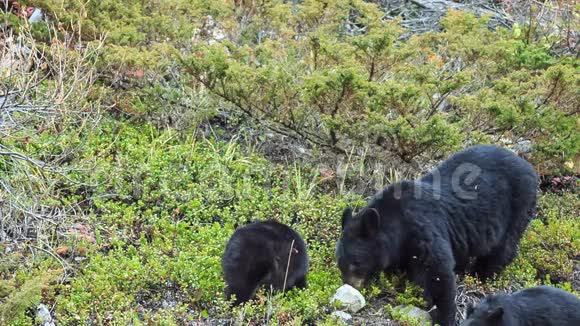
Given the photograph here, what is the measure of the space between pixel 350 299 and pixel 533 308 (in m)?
1.42

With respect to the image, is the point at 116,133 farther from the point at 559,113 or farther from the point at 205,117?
the point at 559,113

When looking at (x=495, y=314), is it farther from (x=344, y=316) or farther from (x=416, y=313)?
(x=344, y=316)

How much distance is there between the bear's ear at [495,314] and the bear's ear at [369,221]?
127 centimetres

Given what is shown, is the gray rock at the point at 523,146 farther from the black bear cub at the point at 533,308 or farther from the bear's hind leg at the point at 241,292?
the bear's hind leg at the point at 241,292

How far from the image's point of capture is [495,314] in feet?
17.4

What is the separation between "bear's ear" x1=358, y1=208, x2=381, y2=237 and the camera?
6.25 metres

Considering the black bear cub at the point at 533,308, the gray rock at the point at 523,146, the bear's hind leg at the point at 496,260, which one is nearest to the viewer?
the black bear cub at the point at 533,308

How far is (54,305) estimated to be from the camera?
6098 mm

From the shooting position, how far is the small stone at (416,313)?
20.8 feet

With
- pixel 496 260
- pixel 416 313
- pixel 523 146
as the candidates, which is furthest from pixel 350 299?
A: pixel 523 146

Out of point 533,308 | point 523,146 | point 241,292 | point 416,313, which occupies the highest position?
point 533,308

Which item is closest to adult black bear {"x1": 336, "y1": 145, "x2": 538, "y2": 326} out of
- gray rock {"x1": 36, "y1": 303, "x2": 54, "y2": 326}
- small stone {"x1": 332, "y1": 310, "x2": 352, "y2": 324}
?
small stone {"x1": 332, "y1": 310, "x2": 352, "y2": 324}

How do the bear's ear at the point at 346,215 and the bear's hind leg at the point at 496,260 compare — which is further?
the bear's hind leg at the point at 496,260

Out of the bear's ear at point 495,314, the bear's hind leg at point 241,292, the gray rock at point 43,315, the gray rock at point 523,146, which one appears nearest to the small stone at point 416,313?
the bear's ear at point 495,314
